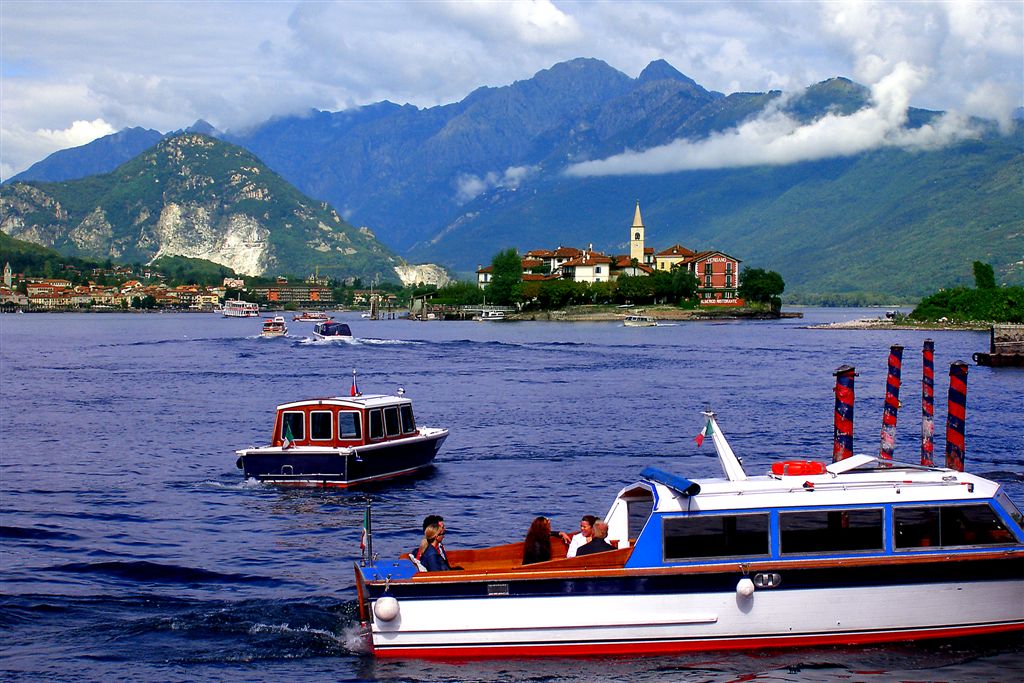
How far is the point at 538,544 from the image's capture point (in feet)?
67.5

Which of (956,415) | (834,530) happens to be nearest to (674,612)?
(834,530)

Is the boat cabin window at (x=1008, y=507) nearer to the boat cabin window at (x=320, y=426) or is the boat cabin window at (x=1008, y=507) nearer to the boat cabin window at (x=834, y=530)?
the boat cabin window at (x=834, y=530)

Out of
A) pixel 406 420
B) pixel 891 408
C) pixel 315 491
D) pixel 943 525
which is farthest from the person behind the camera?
pixel 406 420

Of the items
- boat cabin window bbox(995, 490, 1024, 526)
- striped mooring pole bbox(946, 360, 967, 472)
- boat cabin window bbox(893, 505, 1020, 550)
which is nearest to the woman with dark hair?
boat cabin window bbox(893, 505, 1020, 550)

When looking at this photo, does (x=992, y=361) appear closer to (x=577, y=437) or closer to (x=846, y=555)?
(x=577, y=437)

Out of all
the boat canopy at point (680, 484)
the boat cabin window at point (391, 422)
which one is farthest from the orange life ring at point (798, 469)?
the boat cabin window at point (391, 422)

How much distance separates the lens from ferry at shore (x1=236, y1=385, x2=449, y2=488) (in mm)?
37156

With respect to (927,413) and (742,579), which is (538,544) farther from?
(927,413)

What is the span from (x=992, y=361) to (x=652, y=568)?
78310mm

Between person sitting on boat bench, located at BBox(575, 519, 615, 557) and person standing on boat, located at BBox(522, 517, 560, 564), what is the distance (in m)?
0.65

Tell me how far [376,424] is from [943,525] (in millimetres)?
22006

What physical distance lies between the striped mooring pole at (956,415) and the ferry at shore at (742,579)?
40.7 ft

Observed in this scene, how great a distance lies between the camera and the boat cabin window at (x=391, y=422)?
1535 inches

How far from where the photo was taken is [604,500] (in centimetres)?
3569
